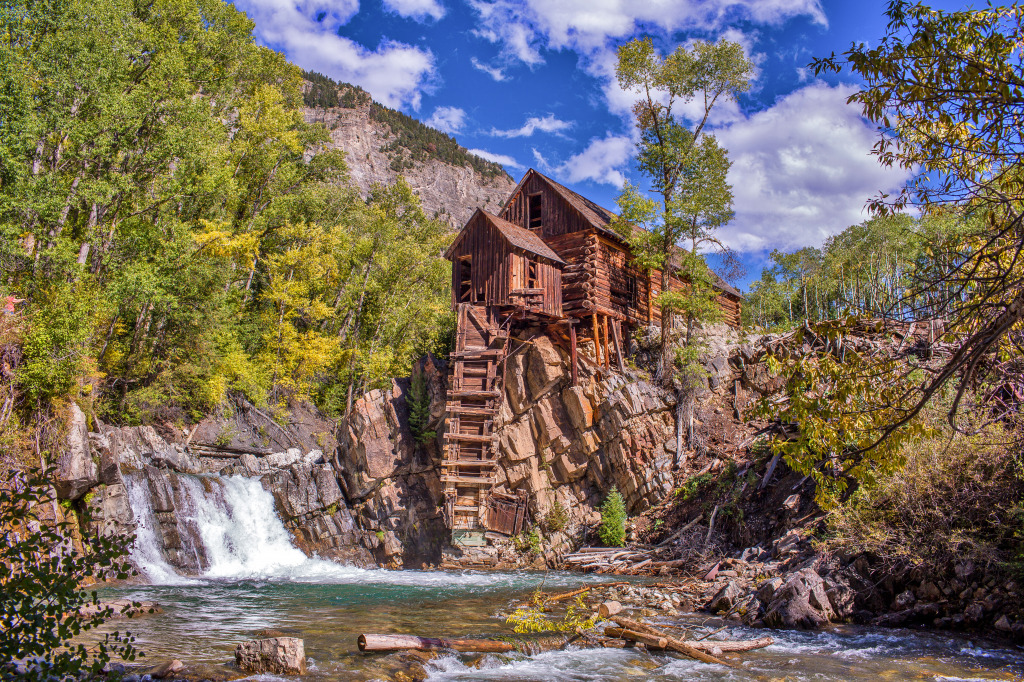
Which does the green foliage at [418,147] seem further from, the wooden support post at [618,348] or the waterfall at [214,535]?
the waterfall at [214,535]

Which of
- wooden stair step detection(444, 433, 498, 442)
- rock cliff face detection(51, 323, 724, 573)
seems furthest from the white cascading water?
wooden stair step detection(444, 433, 498, 442)

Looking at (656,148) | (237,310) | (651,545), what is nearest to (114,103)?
(237,310)

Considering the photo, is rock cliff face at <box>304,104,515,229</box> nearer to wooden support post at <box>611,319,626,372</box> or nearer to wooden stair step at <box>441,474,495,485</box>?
wooden support post at <box>611,319,626,372</box>

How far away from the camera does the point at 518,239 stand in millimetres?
27266

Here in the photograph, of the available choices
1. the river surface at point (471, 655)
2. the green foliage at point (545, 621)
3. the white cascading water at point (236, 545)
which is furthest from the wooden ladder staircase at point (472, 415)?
the green foliage at point (545, 621)

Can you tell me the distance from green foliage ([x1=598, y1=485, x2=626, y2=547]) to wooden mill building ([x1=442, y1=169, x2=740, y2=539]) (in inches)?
139

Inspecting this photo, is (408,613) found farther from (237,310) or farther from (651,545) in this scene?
(237,310)

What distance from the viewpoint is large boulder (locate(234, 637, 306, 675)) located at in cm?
890

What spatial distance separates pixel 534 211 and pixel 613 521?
16133 millimetres

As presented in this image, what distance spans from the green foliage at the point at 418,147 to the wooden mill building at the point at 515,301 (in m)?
84.7

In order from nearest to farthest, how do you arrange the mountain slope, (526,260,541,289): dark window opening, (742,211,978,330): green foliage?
1. (526,260,541,289): dark window opening
2. (742,211,978,330): green foliage
3. the mountain slope

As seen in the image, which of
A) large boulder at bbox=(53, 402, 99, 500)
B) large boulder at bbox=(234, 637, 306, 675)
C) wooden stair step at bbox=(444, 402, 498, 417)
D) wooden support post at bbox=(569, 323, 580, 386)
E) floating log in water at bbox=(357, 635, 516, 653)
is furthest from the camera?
wooden support post at bbox=(569, 323, 580, 386)

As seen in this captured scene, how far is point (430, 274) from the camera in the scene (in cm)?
4156

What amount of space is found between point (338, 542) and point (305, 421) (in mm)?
8490
